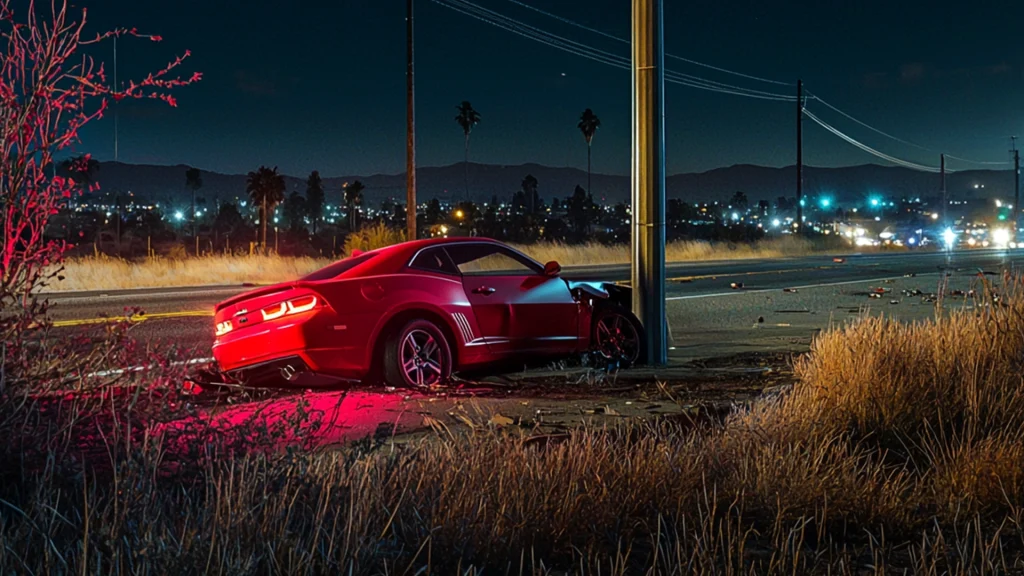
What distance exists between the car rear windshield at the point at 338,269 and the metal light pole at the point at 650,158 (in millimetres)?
3148

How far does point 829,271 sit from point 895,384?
26.4m

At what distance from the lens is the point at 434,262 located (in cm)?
1071

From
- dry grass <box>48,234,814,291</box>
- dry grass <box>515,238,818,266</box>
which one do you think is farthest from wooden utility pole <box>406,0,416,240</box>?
dry grass <box>515,238,818,266</box>

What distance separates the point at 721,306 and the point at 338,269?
11.3 m

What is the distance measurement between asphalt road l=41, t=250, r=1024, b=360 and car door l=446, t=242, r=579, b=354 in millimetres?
2305

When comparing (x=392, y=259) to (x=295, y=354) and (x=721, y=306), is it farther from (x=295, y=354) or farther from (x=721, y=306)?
(x=721, y=306)

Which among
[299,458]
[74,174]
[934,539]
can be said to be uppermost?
[74,174]

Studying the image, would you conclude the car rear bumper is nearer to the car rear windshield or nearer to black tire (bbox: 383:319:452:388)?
black tire (bbox: 383:319:452:388)

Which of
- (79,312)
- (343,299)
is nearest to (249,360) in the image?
(343,299)

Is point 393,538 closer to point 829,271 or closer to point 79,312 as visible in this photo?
point 79,312

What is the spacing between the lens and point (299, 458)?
213 inches

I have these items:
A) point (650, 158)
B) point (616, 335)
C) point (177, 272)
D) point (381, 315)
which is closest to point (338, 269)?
point (381, 315)

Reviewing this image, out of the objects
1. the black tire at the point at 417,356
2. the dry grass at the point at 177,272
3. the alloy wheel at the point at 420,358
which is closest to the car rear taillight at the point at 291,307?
the black tire at the point at 417,356

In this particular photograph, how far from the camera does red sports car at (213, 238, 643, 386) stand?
383 inches
